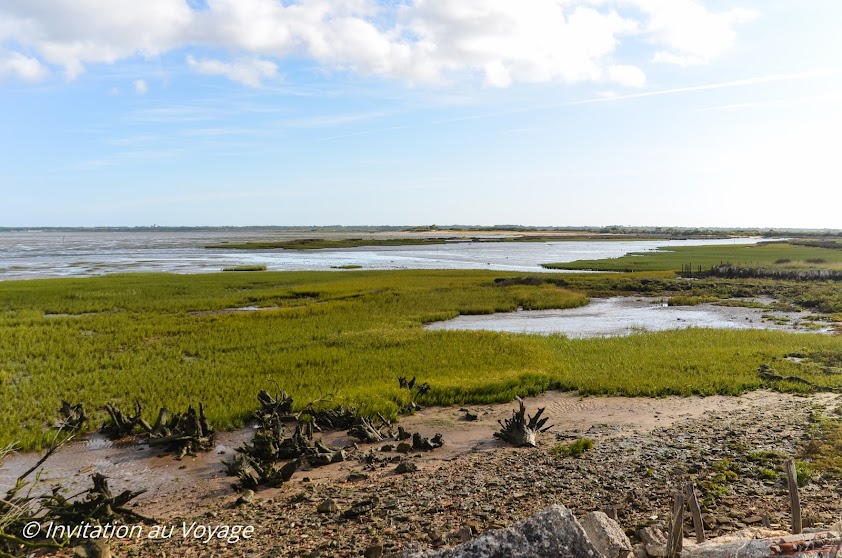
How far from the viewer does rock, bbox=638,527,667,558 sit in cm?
606

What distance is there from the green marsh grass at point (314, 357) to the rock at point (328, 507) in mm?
5388

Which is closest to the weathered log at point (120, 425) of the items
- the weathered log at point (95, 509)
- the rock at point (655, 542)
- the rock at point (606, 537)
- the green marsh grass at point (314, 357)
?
the green marsh grass at point (314, 357)

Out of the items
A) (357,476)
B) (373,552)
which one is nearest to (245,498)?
(357,476)

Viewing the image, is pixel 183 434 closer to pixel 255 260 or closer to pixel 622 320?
pixel 622 320

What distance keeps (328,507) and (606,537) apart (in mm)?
4623

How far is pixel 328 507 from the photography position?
870cm

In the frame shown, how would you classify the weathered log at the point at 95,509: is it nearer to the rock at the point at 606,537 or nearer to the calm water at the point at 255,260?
the rock at the point at 606,537

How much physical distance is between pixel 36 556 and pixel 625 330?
2529cm

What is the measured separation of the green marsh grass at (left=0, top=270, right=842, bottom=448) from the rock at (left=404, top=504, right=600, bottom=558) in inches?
361

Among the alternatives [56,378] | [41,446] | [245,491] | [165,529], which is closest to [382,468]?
[245,491]

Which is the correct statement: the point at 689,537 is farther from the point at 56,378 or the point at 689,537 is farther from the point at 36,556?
the point at 56,378

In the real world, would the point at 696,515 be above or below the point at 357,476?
above

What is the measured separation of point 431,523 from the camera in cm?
816

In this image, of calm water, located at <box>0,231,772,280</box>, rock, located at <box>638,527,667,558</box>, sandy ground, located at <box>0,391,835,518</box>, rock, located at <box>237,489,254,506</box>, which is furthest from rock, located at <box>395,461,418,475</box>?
calm water, located at <box>0,231,772,280</box>
